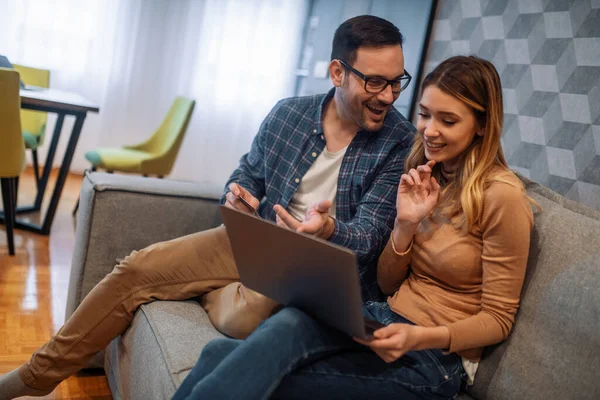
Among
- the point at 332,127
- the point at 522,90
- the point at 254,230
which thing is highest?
the point at 522,90

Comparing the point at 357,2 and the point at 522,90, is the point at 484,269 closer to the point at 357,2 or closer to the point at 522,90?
the point at 522,90

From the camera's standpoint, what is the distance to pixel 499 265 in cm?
132

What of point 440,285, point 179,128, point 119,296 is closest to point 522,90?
point 440,285

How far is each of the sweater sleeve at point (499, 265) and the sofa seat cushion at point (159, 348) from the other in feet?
1.88

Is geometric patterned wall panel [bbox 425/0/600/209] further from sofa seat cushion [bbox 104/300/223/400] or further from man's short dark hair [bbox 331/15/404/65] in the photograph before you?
sofa seat cushion [bbox 104/300/223/400]

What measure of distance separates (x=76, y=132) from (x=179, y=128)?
2.76 feet

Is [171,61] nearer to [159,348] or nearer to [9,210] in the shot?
[9,210]

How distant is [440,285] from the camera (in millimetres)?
1451

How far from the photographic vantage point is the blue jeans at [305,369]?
1135mm

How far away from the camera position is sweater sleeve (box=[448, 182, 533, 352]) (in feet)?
4.29

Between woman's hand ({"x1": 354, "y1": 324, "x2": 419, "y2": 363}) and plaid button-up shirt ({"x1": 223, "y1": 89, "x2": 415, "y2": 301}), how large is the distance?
420 millimetres

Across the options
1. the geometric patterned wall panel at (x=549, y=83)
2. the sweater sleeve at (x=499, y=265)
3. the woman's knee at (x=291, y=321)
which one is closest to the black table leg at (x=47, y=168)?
the geometric patterned wall panel at (x=549, y=83)

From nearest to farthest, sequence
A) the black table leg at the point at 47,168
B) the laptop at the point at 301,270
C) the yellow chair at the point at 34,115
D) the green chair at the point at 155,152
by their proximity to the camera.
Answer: the laptop at the point at 301,270
the black table leg at the point at 47,168
the green chair at the point at 155,152
the yellow chair at the point at 34,115

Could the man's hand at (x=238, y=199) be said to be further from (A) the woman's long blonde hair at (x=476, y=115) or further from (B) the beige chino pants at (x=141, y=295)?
(A) the woman's long blonde hair at (x=476, y=115)
